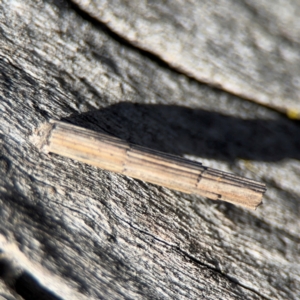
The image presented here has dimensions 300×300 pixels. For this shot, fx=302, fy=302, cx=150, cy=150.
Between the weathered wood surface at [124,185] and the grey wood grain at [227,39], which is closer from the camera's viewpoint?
the weathered wood surface at [124,185]

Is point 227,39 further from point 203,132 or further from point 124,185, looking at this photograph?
point 124,185

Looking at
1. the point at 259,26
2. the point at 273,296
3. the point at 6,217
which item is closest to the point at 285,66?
the point at 259,26

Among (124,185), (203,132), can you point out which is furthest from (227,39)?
(124,185)

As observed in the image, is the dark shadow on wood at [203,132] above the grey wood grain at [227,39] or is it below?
below

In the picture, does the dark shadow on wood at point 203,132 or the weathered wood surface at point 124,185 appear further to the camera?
the dark shadow on wood at point 203,132

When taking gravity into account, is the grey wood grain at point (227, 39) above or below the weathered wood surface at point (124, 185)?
above
